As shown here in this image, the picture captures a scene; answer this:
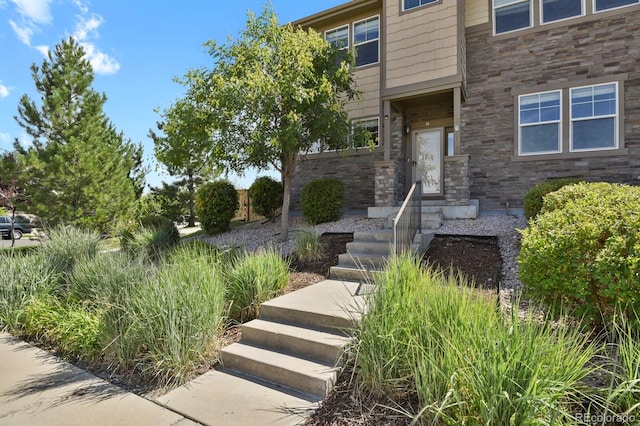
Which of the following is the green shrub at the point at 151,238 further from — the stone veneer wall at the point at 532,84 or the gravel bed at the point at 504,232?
the stone veneer wall at the point at 532,84

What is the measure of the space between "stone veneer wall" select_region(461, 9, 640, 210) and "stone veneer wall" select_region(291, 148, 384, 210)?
9.33 feet

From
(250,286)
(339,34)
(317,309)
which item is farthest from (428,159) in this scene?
(317,309)

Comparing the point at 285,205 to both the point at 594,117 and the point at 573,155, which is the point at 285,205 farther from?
the point at 594,117

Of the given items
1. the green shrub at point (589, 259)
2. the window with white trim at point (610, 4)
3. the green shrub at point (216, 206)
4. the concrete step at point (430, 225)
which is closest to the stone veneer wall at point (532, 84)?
the window with white trim at point (610, 4)

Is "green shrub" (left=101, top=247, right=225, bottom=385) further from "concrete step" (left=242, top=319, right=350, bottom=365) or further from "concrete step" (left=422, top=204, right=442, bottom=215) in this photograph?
"concrete step" (left=422, top=204, right=442, bottom=215)

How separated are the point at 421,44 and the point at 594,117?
4595mm

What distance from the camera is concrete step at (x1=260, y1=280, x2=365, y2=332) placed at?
12.5ft

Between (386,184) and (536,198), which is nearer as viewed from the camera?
(536,198)

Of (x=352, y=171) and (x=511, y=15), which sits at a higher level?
(x=511, y=15)

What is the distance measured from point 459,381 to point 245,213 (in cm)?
1654

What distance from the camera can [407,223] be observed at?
610 cm

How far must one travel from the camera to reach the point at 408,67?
9.88 metres

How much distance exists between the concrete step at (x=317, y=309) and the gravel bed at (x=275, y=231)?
3.35m

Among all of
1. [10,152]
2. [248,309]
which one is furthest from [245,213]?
[248,309]
